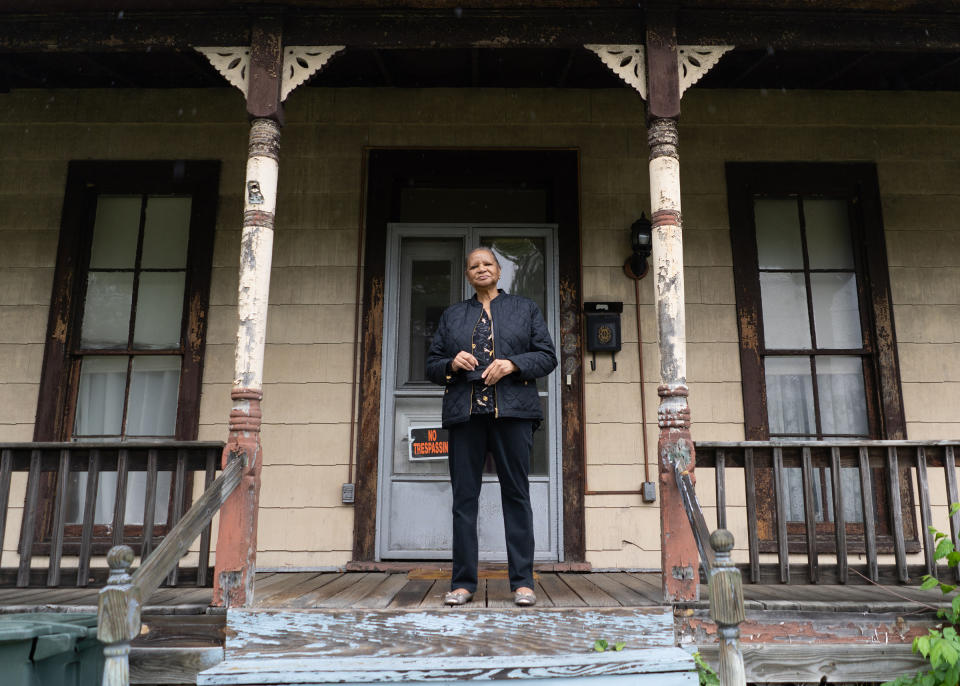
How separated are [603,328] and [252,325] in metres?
2.34

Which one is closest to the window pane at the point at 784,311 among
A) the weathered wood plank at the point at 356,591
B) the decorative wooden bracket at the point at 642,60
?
the decorative wooden bracket at the point at 642,60

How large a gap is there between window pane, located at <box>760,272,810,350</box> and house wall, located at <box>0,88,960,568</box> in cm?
30

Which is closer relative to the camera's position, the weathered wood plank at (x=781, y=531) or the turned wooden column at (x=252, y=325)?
the turned wooden column at (x=252, y=325)

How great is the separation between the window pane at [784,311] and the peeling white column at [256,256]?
3.34 meters

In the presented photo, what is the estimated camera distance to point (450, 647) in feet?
9.80

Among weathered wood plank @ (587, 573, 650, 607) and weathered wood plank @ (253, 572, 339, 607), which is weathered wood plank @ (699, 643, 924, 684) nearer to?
weathered wood plank @ (587, 573, 650, 607)

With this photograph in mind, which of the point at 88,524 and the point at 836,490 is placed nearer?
the point at 836,490

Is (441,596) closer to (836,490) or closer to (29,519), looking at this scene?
(836,490)

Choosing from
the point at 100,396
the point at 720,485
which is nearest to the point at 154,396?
the point at 100,396

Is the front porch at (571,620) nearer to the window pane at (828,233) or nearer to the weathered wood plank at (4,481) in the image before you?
the weathered wood plank at (4,481)

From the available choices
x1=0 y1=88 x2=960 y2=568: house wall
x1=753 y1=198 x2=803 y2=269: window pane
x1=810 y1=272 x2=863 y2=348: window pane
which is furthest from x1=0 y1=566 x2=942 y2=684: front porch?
x1=753 y1=198 x2=803 y2=269: window pane

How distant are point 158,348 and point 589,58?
11.6 feet

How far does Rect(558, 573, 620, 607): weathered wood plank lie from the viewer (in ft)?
10.5

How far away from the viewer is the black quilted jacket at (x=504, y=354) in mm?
3248
